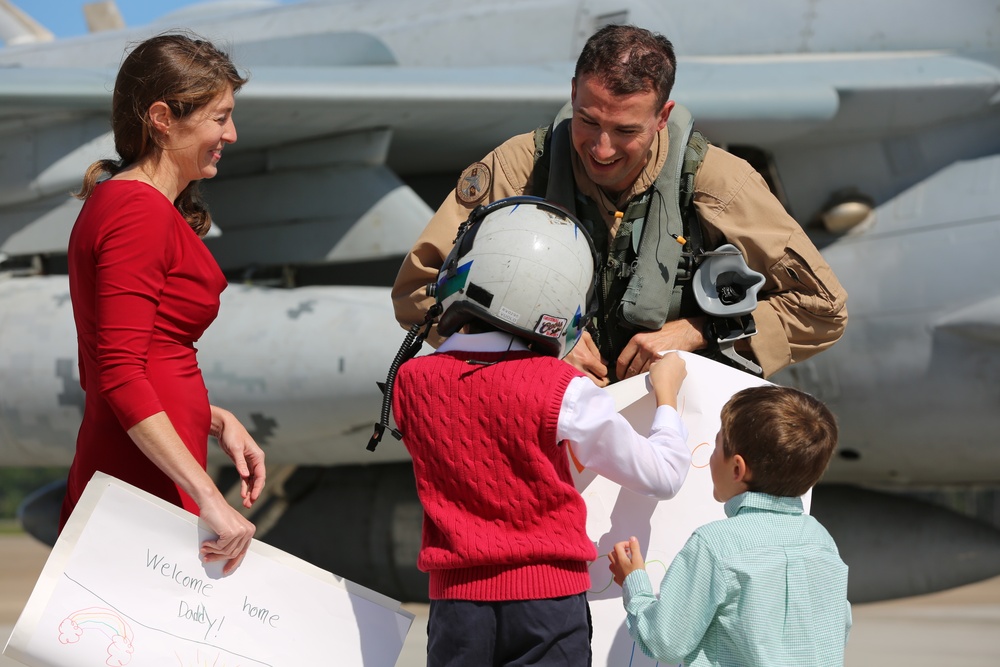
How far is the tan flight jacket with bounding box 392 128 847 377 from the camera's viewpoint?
2.71m

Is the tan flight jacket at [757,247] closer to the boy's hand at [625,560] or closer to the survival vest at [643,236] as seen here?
the survival vest at [643,236]

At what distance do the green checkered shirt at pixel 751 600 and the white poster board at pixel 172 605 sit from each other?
1.87ft

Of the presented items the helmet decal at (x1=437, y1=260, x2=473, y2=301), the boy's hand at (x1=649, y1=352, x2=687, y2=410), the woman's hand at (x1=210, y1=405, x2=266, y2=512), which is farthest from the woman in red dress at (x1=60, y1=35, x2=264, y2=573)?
the boy's hand at (x1=649, y1=352, x2=687, y2=410)

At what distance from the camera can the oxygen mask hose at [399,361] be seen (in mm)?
2283

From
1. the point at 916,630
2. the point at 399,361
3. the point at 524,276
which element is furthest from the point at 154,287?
the point at 916,630

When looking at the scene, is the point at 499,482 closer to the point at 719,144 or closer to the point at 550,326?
the point at 550,326

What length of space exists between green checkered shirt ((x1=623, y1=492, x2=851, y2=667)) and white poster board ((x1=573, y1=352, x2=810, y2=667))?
14.6 inches

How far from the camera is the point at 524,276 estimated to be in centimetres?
219

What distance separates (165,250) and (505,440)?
2.48ft

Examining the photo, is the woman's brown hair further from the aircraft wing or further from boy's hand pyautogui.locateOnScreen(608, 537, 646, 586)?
the aircraft wing

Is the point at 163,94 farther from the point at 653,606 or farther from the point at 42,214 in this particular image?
the point at 42,214

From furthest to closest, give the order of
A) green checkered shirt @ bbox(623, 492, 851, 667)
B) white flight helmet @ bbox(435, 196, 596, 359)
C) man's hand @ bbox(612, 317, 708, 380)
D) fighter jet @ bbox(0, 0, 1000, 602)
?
fighter jet @ bbox(0, 0, 1000, 602) < man's hand @ bbox(612, 317, 708, 380) < white flight helmet @ bbox(435, 196, 596, 359) < green checkered shirt @ bbox(623, 492, 851, 667)

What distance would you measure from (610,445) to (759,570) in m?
0.35

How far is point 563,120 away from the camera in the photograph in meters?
2.84
